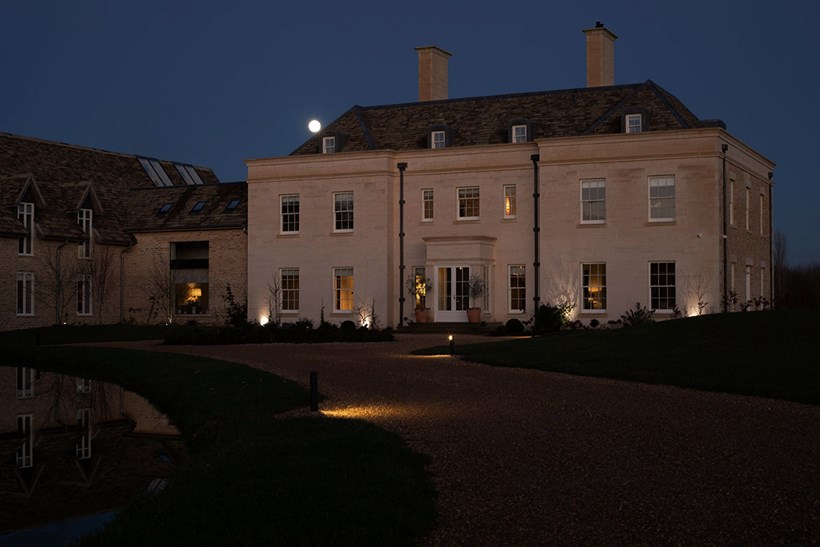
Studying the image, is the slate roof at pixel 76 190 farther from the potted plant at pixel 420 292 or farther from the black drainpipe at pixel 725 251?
the black drainpipe at pixel 725 251

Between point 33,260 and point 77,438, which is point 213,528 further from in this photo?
point 33,260

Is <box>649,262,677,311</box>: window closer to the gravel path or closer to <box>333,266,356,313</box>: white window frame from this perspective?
<box>333,266,356,313</box>: white window frame

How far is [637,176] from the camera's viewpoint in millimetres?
37094

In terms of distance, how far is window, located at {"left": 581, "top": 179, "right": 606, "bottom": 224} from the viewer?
3778 cm

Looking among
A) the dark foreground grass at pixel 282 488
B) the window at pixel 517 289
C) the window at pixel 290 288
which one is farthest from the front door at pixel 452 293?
the dark foreground grass at pixel 282 488

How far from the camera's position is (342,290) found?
41.8 meters

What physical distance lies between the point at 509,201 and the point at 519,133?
9.04 ft

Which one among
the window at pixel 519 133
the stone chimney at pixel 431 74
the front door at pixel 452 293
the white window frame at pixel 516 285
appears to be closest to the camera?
the white window frame at pixel 516 285

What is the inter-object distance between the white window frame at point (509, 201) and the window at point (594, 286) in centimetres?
368

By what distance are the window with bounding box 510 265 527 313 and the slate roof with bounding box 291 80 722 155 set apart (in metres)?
5.25

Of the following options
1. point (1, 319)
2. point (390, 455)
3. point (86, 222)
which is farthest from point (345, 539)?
point (86, 222)

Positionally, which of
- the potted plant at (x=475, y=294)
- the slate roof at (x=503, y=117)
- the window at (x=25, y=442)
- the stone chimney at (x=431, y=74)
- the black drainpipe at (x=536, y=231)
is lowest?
the window at (x=25, y=442)

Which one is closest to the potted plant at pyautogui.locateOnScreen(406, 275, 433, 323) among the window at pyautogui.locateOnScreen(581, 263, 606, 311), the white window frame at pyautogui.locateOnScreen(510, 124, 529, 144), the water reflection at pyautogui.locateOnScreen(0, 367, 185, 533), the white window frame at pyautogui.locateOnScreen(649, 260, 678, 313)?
the window at pyautogui.locateOnScreen(581, 263, 606, 311)

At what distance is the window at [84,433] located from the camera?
601 inches
